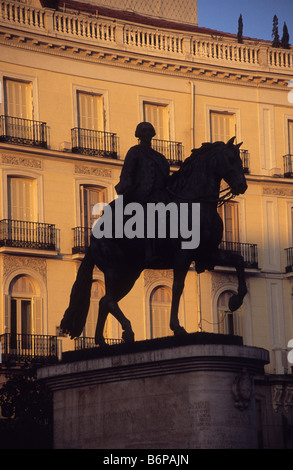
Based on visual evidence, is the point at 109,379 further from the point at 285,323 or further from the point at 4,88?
the point at 285,323

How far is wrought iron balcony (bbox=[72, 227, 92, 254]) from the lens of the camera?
141ft

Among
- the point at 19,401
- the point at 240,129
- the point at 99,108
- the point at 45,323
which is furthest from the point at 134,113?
the point at 19,401

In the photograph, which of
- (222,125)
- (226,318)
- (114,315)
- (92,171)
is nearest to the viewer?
(114,315)

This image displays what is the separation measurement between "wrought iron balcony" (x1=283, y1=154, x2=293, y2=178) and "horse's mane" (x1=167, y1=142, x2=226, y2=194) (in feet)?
90.7

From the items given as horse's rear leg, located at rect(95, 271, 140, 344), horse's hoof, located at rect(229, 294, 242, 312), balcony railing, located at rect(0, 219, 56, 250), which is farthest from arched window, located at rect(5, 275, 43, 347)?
horse's hoof, located at rect(229, 294, 242, 312)

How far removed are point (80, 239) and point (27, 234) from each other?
195 cm

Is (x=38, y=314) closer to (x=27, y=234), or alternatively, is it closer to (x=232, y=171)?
(x=27, y=234)

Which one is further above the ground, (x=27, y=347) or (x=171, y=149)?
(x=171, y=149)

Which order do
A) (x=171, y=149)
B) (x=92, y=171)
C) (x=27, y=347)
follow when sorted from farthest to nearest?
(x=171, y=149)
(x=92, y=171)
(x=27, y=347)

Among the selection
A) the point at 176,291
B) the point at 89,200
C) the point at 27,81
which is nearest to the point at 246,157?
the point at 89,200

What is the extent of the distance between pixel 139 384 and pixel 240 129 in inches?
1140

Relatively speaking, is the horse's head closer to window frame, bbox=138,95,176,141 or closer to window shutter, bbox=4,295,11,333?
window shutter, bbox=4,295,11,333

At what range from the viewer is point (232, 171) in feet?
68.8

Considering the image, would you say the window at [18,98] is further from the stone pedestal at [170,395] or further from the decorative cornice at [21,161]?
the stone pedestal at [170,395]
